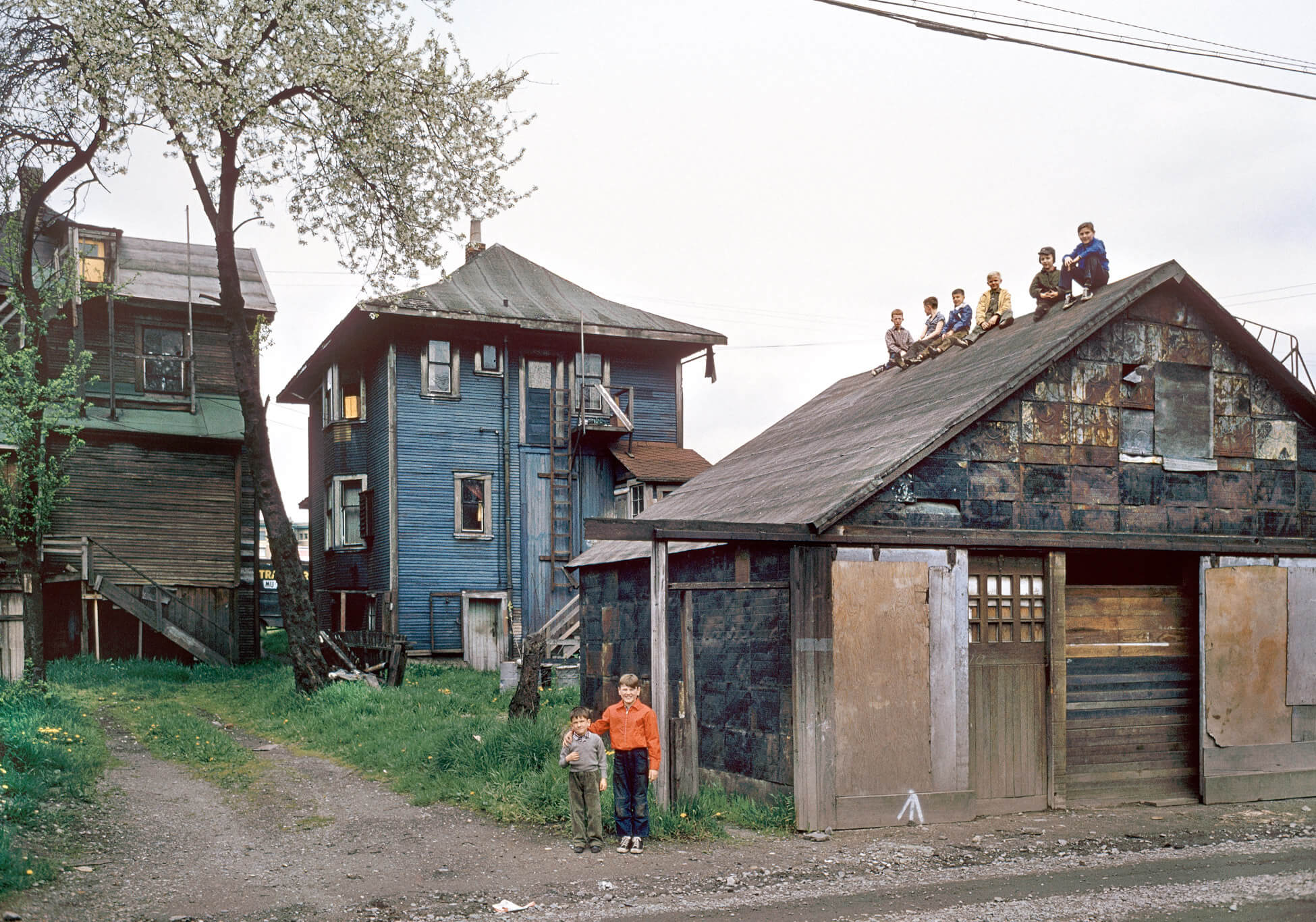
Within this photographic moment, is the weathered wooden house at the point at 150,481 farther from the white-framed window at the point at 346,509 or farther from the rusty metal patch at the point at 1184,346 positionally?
the rusty metal patch at the point at 1184,346

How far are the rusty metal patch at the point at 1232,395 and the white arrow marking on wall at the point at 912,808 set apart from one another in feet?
Answer: 20.2

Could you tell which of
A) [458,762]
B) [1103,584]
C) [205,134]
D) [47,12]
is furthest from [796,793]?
[47,12]

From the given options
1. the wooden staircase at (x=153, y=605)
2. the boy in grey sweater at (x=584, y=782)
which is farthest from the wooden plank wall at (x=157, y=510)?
the boy in grey sweater at (x=584, y=782)

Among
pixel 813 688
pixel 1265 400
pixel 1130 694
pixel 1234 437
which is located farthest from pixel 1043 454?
pixel 813 688

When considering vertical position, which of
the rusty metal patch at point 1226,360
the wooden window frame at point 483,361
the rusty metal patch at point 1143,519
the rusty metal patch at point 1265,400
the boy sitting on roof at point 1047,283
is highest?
the wooden window frame at point 483,361

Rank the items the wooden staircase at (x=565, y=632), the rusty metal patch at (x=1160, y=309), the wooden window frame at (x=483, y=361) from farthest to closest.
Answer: the wooden window frame at (x=483, y=361) → the wooden staircase at (x=565, y=632) → the rusty metal patch at (x=1160, y=309)

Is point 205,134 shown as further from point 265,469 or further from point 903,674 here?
point 903,674

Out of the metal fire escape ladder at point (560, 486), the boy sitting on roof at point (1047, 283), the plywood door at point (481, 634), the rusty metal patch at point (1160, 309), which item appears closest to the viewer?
the rusty metal patch at point (1160, 309)

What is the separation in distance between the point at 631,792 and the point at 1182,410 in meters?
8.09

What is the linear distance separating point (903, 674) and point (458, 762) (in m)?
5.39

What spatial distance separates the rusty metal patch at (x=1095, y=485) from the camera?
525 inches

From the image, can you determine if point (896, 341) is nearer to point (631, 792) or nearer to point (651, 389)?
point (631, 792)

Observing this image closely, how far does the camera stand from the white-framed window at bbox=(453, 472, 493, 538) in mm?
30078

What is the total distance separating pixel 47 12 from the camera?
65.4 ft
